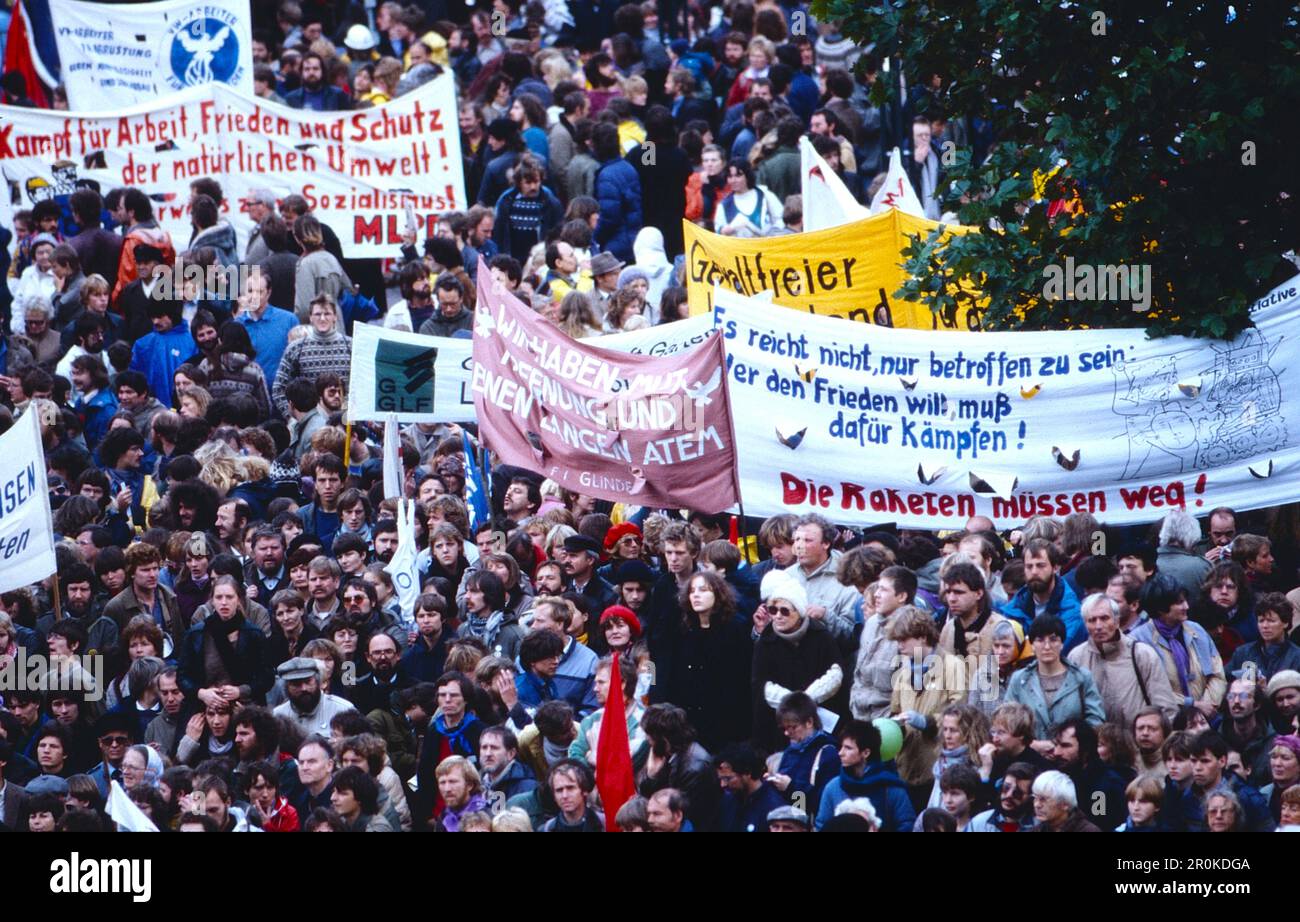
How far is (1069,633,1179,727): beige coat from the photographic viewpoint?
40.8 feet

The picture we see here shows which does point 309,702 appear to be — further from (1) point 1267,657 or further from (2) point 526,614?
(1) point 1267,657

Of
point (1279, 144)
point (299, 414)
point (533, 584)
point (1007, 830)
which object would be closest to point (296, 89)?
point (299, 414)

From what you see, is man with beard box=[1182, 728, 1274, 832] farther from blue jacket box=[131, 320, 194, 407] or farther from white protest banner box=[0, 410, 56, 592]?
blue jacket box=[131, 320, 194, 407]

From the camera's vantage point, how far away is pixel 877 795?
1205cm

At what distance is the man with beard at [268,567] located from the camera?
15.5 meters

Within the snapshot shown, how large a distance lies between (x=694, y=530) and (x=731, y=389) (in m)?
0.76

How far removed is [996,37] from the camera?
1439 centimetres

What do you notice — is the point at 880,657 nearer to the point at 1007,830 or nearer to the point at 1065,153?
the point at 1007,830

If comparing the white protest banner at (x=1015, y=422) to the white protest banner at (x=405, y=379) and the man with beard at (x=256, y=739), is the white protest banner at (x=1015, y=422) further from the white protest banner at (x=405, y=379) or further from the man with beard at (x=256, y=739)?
the man with beard at (x=256, y=739)

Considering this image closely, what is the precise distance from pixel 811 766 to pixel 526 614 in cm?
252

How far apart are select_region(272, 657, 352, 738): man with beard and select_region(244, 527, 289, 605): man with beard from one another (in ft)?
5.06

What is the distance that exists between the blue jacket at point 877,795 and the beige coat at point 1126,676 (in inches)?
40.9

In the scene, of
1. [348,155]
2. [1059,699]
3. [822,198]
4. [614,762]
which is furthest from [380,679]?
[348,155]

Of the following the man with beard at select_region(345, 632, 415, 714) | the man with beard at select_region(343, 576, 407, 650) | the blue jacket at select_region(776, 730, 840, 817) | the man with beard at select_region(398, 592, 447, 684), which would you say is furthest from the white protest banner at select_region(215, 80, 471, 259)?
the blue jacket at select_region(776, 730, 840, 817)
